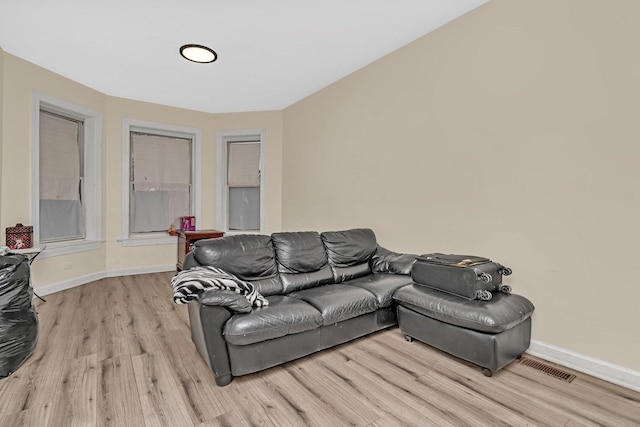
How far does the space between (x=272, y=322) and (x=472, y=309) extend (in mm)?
1435

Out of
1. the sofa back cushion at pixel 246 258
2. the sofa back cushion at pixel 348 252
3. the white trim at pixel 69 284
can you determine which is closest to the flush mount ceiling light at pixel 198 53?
the sofa back cushion at pixel 246 258

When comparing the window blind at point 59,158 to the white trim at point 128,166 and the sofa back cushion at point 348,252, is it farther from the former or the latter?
the sofa back cushion at point 348,252

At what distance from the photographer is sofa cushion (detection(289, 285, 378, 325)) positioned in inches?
95.0

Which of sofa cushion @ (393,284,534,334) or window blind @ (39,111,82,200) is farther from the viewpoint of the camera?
window blind @ (39,111,82,200)

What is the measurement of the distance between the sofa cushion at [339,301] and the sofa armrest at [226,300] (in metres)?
0.61

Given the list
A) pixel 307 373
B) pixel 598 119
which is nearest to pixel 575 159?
pixel 598 119

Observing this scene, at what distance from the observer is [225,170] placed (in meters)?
5.74

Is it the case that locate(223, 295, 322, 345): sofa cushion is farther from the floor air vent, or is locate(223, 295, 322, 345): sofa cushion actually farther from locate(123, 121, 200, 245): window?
locate(123, 121, 200, 245): window

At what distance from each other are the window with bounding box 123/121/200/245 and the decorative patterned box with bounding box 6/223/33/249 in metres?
1.40

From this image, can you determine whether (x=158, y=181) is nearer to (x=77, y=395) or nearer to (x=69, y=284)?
(x=69, y=284)

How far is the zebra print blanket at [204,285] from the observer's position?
2031 millimetres

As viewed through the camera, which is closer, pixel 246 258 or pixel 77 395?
pixel 77 395

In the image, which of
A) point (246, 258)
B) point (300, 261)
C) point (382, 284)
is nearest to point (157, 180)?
point (246, 258)

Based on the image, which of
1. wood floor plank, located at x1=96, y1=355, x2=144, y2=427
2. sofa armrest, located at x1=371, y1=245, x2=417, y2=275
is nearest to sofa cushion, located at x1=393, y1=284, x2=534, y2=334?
sofa armrest, located at x1=371, y1=245, x2=417, y2=275
